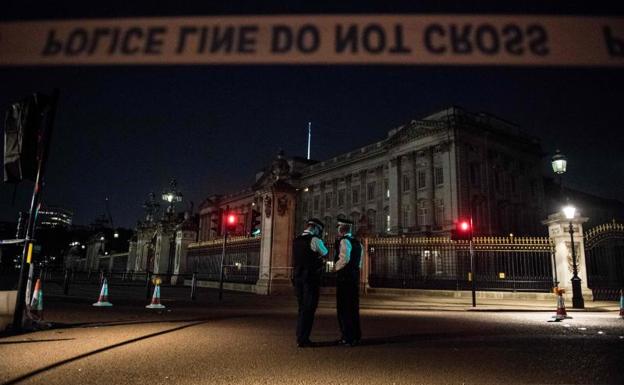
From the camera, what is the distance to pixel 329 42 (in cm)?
619

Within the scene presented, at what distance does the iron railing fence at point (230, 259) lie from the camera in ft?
57.8

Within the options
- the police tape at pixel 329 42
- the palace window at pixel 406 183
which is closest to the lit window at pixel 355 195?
the palace window at pixel 406 183

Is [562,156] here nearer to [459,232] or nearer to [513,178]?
[459,232]

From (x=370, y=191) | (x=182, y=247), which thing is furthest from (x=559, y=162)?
(x=370, y=191)

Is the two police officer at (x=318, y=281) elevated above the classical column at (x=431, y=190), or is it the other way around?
the classical column at (x=431, y=190)

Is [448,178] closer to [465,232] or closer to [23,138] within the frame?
[465,232]

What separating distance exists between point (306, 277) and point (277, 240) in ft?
33.1

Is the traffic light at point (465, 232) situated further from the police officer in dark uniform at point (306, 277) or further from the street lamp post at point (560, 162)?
the police officer in dark uniform at point (306, 277)

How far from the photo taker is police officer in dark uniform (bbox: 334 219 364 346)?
5.61 metres

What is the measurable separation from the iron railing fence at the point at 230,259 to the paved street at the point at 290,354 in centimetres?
965

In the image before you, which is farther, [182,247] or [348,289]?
[182,247]

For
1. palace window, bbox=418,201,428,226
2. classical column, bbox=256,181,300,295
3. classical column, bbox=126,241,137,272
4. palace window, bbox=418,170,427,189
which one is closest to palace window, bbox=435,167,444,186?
palace window, bbox=418,170,427,189

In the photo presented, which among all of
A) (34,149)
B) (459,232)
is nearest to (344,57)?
(34,149)

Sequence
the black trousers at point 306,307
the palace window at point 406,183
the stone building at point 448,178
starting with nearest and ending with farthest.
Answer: the black trousers at point 306,307 → the stone building at point 448,178 → the palace window at point 406,183
